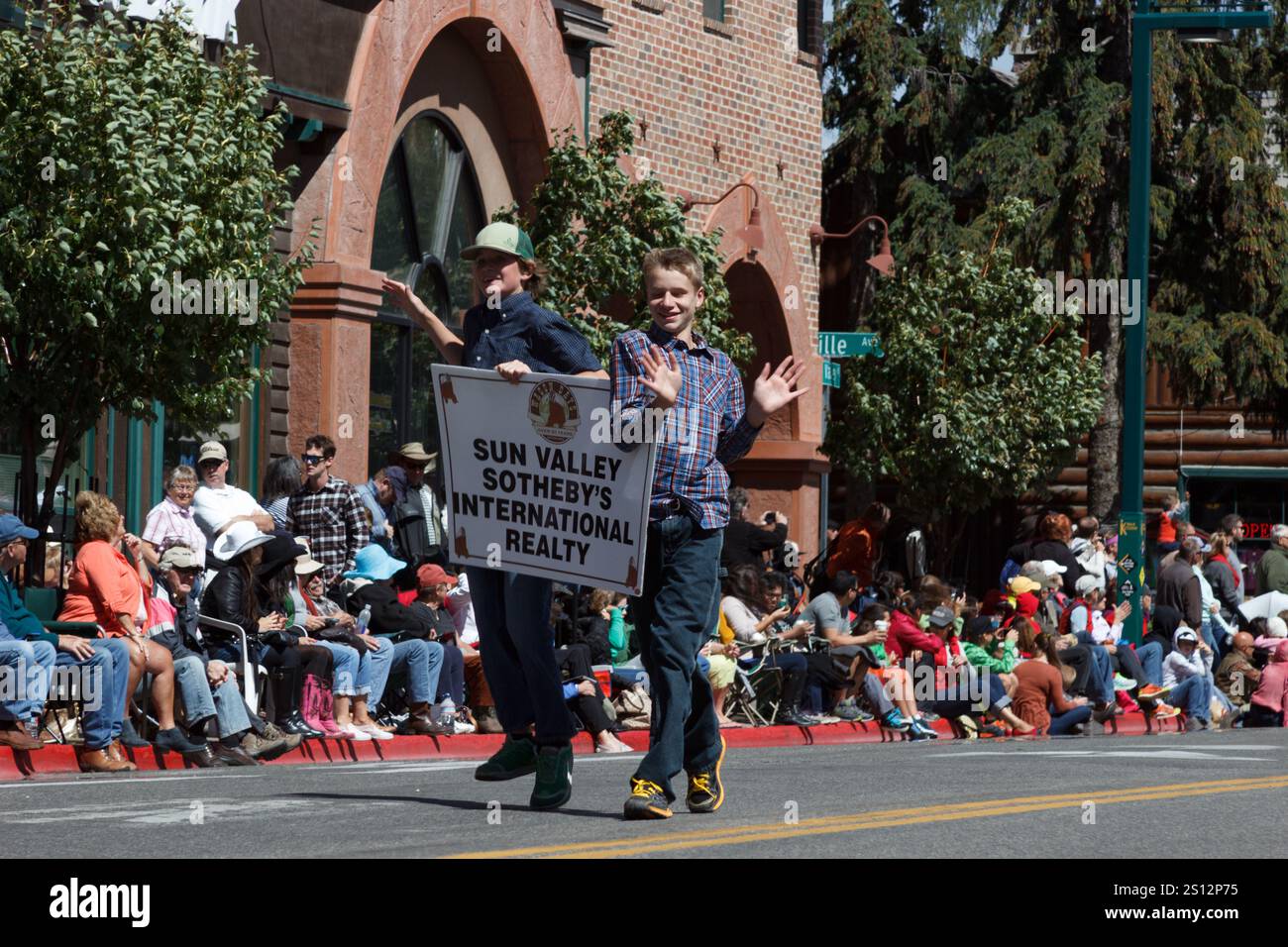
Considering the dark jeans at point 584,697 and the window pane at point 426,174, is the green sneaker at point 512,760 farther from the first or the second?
the window pane at point 426,174

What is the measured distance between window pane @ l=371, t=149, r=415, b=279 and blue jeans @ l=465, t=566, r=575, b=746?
14337 millimetres

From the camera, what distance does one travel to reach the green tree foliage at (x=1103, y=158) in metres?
35.3

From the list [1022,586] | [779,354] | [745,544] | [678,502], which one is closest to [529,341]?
[678,502]

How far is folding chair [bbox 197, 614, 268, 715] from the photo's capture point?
14508 mm

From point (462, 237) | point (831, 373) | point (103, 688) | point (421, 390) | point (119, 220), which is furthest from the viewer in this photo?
point (831, 373)

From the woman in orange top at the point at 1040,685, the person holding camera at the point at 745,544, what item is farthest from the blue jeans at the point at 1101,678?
the person holding camera at the point at 745,544

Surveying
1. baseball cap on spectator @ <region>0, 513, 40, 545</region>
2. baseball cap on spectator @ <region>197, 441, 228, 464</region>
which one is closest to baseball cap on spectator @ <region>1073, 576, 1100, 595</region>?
baseball cap on spectator @ <region>197, 441, 228, 464</region>

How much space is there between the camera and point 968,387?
1228 inches

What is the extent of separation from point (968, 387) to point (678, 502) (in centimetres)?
2281

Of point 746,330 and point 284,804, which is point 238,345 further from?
point 746,330

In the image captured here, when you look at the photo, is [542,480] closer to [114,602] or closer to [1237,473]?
[114,602]

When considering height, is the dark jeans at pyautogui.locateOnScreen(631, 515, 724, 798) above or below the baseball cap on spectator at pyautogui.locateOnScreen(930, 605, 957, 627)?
above

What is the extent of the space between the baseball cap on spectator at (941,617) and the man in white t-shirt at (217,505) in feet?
20.8

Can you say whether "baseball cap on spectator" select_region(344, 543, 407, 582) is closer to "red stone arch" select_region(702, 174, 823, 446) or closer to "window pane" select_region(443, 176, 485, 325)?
"window pane" select_region(443, 176, 485, 325)
